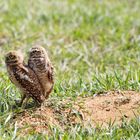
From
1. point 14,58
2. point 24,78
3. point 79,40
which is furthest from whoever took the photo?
point 79,40

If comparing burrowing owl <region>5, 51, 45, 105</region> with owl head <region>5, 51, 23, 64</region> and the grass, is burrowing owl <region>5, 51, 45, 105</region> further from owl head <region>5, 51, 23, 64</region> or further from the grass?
the grass

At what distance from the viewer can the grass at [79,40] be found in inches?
279

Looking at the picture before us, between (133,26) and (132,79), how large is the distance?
3.54 m

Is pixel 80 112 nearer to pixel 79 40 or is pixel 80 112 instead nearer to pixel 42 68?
pixel 42 68

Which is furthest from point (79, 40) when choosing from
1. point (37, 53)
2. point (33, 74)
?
point (33, 74)

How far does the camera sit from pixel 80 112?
20.7ft

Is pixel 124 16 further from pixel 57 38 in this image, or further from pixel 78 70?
pixel 78 70

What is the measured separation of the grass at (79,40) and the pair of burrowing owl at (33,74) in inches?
10.8

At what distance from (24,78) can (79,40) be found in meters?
3.98

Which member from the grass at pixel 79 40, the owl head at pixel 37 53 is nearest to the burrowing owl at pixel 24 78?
the owl head at pixel 37 53

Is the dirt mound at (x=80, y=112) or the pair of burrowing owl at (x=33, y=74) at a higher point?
the pair of burrowing owl at (x=33, y=74)

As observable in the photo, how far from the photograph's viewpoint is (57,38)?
10.1m

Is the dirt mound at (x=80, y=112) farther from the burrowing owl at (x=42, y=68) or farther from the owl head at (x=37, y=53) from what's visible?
the owl head at (x=37, y=53)

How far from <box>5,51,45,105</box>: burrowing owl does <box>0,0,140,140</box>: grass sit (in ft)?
0.85
